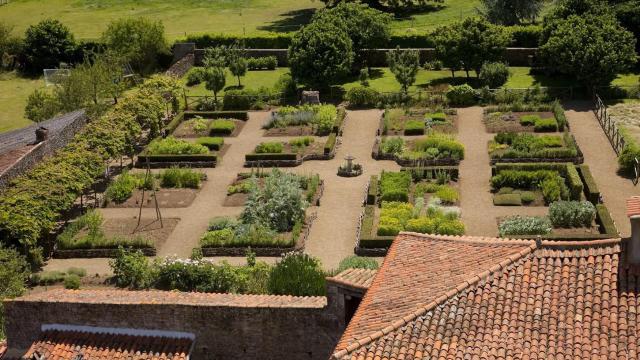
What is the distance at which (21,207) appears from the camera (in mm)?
42812

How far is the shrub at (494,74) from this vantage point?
63.9 metres

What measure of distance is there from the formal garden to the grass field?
8.90 m

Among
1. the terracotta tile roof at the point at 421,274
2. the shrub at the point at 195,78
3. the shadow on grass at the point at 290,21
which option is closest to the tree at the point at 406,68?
the shrub at the point at 195,78

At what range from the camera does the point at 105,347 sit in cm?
2623

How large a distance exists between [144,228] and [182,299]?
2008 cm

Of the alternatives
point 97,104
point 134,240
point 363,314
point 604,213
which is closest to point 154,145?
point 97,104

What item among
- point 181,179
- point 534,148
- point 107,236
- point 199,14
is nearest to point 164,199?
point 181,179

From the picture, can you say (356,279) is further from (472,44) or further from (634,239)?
(472,44)

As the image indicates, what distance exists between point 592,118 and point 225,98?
24050mm

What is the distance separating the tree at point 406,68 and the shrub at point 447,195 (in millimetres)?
17089

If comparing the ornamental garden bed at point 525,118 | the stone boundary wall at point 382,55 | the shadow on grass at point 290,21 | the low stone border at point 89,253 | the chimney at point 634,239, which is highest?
the chimney at point 634,239

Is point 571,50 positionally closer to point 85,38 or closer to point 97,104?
point 97,104

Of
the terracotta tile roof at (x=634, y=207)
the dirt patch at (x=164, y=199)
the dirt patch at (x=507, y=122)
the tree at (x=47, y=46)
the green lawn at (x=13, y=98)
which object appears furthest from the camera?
the tree at (x=47, y=46)

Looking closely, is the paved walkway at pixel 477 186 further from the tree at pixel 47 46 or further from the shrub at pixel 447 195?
the tree at pixel 47 46
